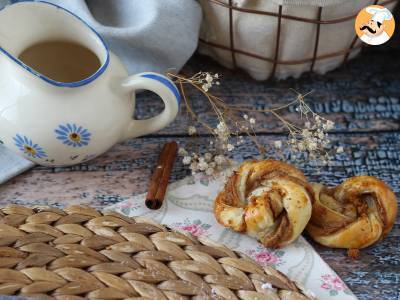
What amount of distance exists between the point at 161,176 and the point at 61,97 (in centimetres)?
19

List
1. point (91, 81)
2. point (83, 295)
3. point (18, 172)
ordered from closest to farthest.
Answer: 1. point (83, 295)
2. point (91, 81)
3. point (18, 172)

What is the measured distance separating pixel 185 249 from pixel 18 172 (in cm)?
30

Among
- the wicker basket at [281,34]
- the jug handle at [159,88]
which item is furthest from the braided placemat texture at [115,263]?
the wicker basket at [281,34]

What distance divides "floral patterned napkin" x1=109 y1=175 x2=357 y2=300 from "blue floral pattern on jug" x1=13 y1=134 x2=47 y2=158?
0.40 feet

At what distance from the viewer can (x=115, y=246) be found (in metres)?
0.73

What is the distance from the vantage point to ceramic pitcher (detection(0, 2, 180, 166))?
2.58ft

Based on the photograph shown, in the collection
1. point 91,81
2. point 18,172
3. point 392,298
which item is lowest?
point 392,298

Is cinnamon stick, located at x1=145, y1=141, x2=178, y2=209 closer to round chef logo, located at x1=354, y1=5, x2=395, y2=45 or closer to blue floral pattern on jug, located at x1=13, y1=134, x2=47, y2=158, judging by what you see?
blue floral pattern on jug, located at x1=13, y1=134, x2=47, y2=158

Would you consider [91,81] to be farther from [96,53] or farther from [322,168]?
[322,168]

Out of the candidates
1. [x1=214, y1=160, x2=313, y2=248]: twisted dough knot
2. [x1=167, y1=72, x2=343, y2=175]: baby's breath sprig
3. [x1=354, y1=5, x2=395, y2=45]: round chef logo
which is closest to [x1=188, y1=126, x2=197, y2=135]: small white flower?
[x1=167, y1=72, x2=343, y2=175]: baby's breath sprig

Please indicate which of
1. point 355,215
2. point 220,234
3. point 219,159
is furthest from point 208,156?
point 355,215

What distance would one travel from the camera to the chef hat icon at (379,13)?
881mm

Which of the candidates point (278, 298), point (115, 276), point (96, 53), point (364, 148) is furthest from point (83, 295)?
point (364, 148)

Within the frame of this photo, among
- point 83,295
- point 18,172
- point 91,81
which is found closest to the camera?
point 83,295
